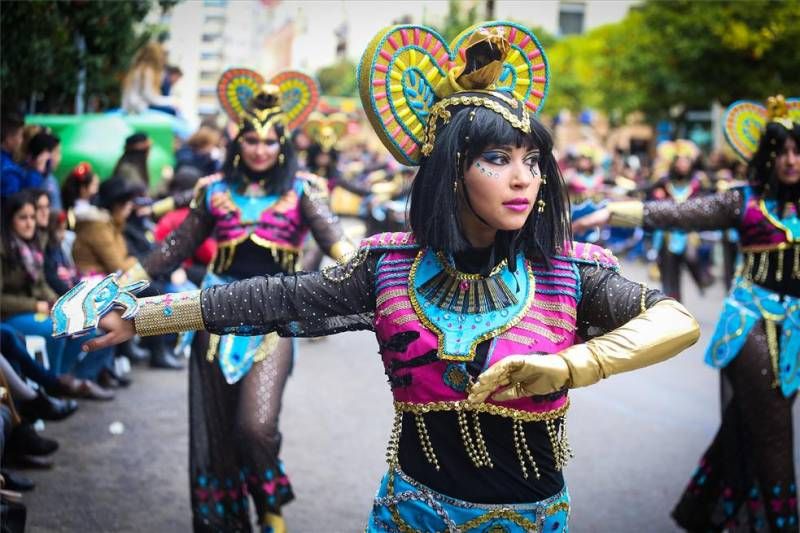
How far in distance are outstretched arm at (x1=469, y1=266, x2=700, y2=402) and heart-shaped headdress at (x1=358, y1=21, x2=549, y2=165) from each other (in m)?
0.63

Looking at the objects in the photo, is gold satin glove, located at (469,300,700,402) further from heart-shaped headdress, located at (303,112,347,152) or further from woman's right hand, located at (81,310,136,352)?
heart-shaped headdress, located at (303,112,347,152)

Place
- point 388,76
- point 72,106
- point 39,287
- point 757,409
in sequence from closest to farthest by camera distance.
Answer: point 388,76 → point 757,409 → point 39,287 → point 72,106

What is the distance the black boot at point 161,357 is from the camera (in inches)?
344

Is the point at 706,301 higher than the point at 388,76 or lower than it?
lower

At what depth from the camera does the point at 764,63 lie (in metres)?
20.7

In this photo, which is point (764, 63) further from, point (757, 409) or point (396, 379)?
point (396, 379)

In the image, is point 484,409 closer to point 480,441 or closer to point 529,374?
point 480,441

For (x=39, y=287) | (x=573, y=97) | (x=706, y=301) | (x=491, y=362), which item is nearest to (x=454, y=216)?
(x=491, y=362)

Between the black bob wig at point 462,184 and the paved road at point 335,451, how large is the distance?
2786 mm

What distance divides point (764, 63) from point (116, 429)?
58.4 ft

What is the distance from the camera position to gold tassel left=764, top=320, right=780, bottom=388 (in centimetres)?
450

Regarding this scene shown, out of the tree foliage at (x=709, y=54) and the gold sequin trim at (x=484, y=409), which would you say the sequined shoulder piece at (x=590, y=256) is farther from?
the tree foliage at (x=709, y=54)

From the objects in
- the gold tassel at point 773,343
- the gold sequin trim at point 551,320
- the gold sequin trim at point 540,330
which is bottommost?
the gold tassel at point 773,343

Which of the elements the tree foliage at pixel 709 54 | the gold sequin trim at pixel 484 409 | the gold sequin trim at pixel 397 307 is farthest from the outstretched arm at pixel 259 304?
the tree foliage at pixel 709 54
